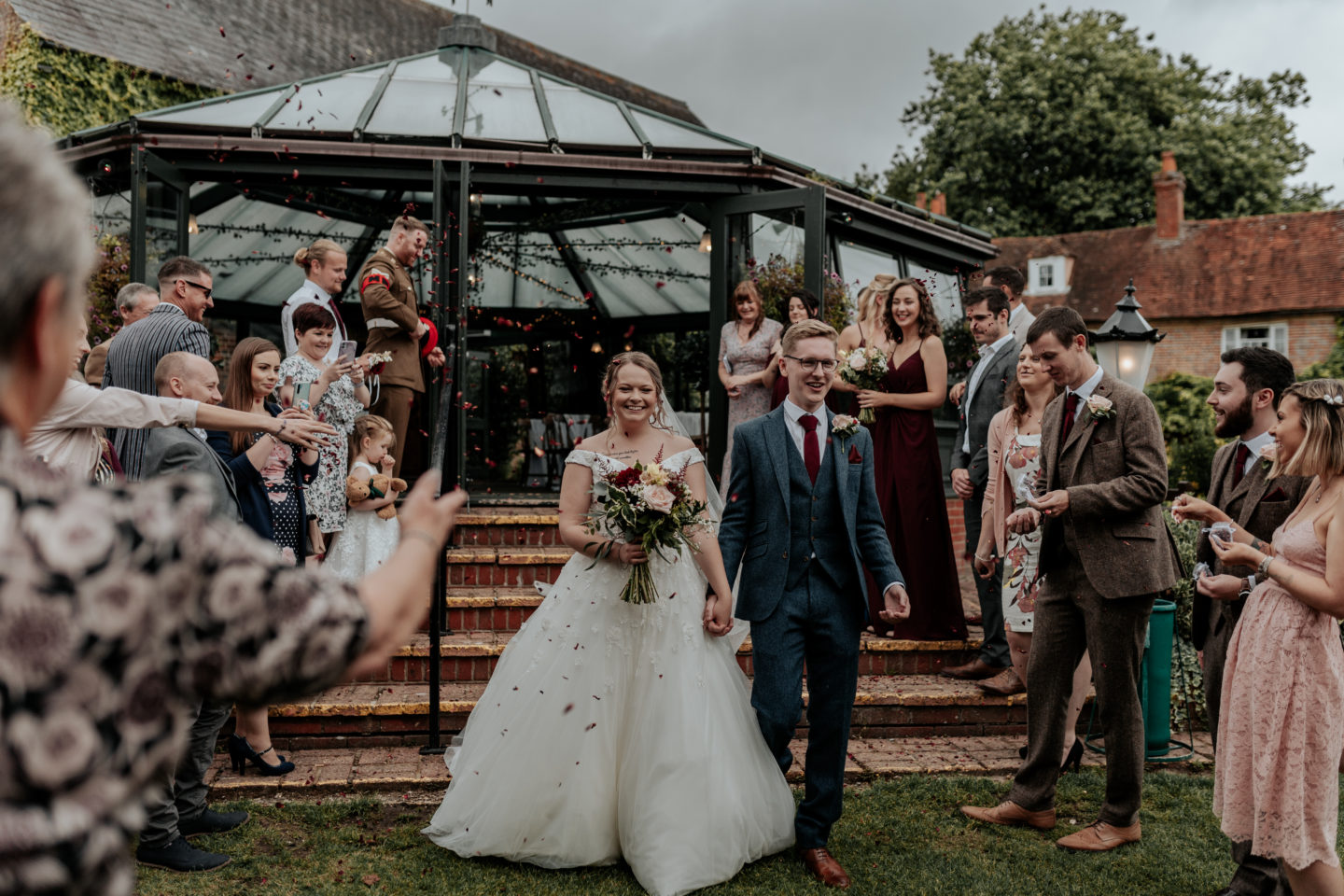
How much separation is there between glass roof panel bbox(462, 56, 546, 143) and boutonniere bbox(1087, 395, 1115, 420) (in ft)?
18.2

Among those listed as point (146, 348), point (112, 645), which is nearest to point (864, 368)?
point (146, 348)

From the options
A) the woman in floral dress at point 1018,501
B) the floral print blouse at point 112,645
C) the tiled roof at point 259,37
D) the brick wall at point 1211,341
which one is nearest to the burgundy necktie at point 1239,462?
the woman in floral dress at point 1018,501

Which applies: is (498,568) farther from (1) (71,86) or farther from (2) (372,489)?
(1) (71,86)

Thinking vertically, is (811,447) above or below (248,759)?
above

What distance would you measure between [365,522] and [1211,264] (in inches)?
1088

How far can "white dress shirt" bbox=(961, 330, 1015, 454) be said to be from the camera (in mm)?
6180

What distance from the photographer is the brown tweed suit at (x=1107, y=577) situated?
13.8 feet

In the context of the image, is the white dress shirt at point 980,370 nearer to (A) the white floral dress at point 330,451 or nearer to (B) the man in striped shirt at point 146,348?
(A) the white floral dress at point 330,451

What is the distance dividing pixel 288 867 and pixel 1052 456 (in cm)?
387

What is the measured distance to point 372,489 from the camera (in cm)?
573

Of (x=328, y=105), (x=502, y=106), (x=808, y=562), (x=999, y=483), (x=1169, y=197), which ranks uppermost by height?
(x=1169, y=197)

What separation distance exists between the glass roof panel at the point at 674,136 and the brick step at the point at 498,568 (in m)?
3.86

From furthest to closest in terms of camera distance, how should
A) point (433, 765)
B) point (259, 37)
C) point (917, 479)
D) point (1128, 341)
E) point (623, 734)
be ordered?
point (259, 37), point (1128, 341), point (917, 479), point (433, 765), point (623, 734)

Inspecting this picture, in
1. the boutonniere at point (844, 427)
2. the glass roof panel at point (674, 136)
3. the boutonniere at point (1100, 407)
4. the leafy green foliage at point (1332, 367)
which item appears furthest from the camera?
the leafy green foliage at point (1332, 367)
